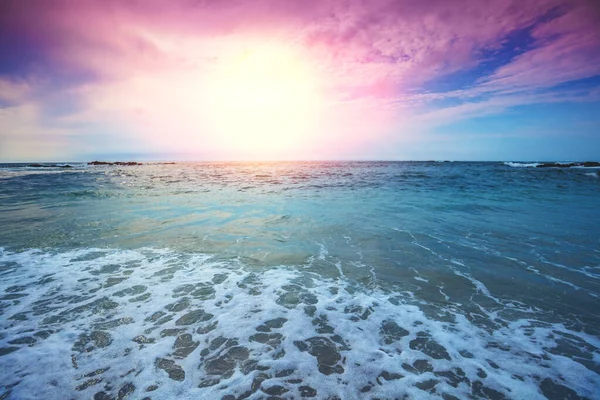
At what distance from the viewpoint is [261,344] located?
11.7 feet

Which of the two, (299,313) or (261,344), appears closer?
(261,344)

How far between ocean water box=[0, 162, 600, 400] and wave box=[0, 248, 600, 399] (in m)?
0.02

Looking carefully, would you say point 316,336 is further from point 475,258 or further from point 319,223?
point 319,223

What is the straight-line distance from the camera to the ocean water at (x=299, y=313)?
2.97 m

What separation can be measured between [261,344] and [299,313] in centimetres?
92

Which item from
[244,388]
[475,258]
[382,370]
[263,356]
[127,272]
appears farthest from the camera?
[475,258]

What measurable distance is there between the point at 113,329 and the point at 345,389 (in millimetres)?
3318

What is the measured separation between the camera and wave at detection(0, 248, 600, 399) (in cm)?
290

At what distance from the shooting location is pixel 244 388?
2873mm

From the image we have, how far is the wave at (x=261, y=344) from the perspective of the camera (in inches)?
114

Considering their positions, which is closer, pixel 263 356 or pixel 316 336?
pixel 263 356

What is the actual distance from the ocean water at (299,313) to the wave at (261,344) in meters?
0.02

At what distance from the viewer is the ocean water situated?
297cm

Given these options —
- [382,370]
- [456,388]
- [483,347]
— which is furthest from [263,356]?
[483,347]
